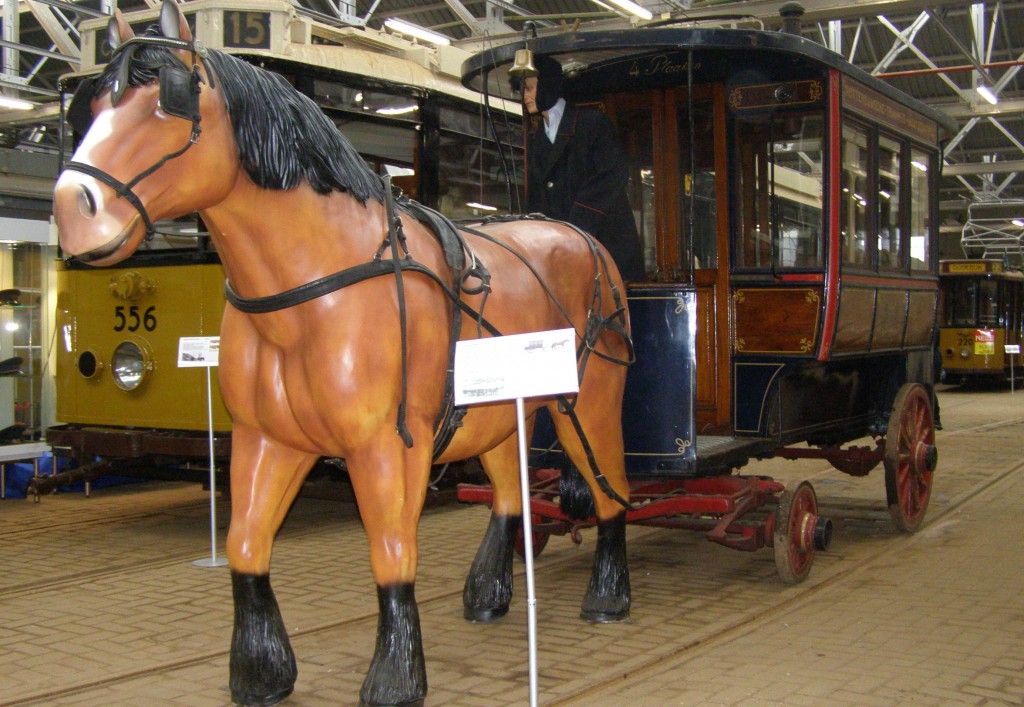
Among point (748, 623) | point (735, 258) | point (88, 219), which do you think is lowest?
point (748, 623)

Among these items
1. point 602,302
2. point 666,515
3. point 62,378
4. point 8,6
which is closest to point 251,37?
point 62,378

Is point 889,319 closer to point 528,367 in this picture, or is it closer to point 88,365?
point 528,367

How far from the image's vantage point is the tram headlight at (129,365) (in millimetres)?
7312

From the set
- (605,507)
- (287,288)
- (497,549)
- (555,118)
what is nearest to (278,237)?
(287,288)

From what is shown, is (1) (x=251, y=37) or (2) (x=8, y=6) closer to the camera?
(1) (x=251, y=37)

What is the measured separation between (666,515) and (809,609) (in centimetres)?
82

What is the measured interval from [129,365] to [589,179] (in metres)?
3.81

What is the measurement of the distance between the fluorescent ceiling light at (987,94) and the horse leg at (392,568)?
15539mm

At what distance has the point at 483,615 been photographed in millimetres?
4793

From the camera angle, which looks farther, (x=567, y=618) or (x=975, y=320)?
(x=975, y=320)

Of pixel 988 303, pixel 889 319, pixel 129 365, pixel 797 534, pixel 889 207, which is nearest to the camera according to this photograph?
pixel 797 534

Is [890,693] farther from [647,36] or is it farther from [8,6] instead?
[8,6]

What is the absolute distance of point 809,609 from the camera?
5047mm

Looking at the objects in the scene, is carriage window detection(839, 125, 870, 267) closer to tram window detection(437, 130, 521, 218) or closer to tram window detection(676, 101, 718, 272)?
tram window detection(676, 101, 718, 272)
